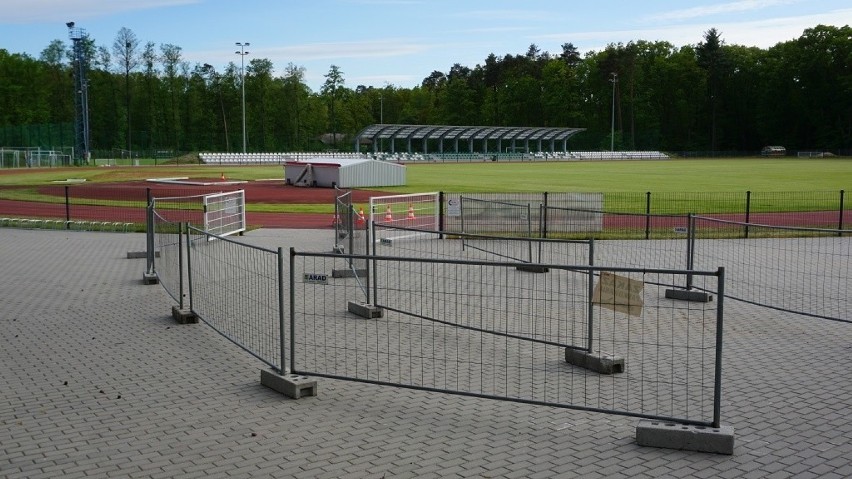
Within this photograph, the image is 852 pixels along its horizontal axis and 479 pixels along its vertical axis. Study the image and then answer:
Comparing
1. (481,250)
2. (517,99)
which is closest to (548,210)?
(481,250)

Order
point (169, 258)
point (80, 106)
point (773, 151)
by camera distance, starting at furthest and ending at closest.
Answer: point (773, 151), point (80, 106), point (169, 258)

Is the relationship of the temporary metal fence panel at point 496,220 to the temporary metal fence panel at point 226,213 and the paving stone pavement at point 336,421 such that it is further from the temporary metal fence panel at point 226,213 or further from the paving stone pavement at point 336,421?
the paving stone pavement at point 336,421

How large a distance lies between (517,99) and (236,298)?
149881 millimetres

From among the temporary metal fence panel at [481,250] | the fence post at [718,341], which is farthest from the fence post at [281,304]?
the temporary metal fence panel at [481,250]

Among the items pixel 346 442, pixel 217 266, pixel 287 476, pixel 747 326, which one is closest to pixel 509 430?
pixel 346 442

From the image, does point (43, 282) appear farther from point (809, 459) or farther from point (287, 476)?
point (809, 459)

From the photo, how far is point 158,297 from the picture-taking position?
14547 mm

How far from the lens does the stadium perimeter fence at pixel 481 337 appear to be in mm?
8086

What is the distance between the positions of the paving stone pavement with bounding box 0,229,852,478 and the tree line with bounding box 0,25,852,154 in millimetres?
102565

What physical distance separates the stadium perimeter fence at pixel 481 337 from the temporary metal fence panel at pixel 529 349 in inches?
0.8

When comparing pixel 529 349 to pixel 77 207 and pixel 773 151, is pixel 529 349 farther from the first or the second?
pixel 773 151

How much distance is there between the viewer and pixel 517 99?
158m

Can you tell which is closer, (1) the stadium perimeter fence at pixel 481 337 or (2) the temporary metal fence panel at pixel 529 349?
(2) the temporary metal fence panel at pixel 529 349

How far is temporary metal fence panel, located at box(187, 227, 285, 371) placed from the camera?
402 inches
